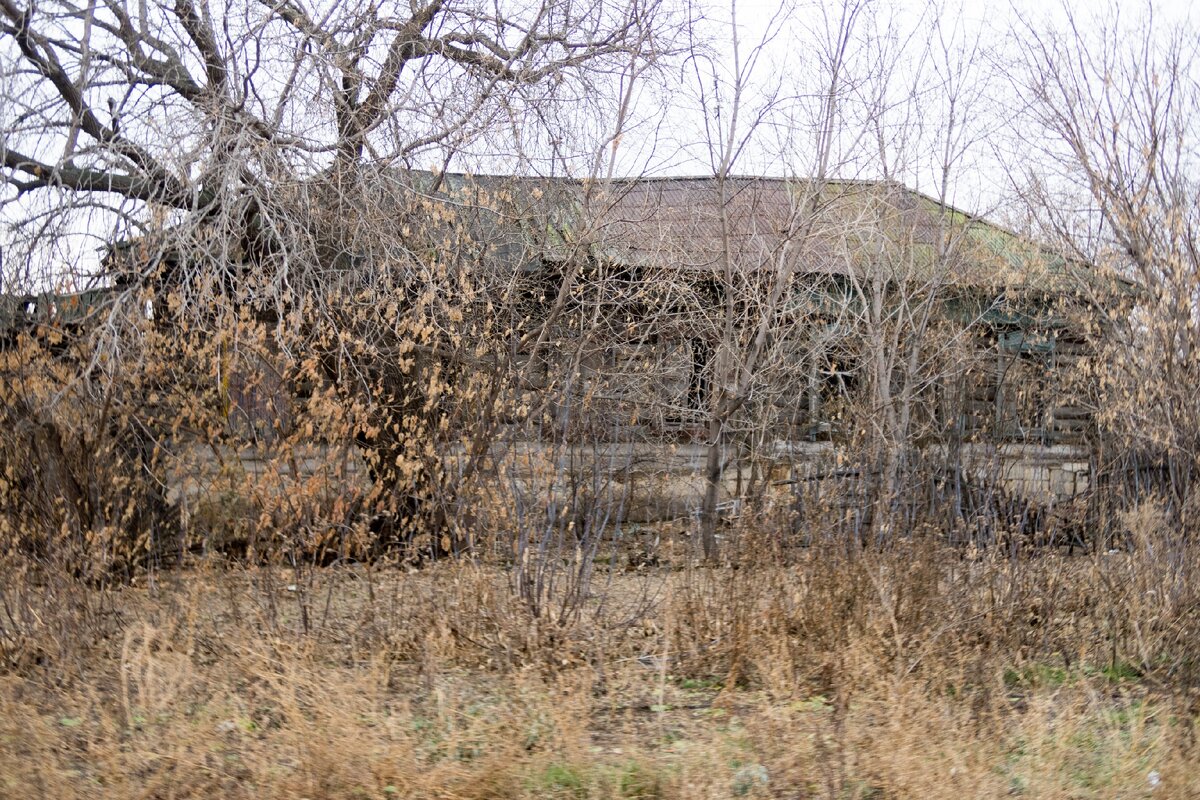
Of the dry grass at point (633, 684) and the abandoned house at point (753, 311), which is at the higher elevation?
the abandoned house at point (753, 311)

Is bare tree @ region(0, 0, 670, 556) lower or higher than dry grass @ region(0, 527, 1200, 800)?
higher

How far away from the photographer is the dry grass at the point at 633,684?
13.4 ft

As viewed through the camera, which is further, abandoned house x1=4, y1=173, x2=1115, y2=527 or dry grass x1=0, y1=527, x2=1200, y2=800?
abandoned house x1=4, y1=173, x2=1115, y2=527

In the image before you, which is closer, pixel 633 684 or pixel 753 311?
pixel 633 684

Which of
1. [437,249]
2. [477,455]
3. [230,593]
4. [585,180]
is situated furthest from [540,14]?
[230,593]

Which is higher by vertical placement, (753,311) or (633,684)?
(753,311)

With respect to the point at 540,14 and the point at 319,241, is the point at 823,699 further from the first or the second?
the point at 540,14

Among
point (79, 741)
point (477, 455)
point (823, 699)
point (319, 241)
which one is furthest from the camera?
point (319, 241)

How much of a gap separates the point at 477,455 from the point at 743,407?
166 inches

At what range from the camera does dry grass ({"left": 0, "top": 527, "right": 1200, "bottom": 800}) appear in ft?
13.4

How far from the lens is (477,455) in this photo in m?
7.42

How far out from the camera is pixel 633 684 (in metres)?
5.56

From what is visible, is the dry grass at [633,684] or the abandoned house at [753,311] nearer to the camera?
the dry grass at [633,684]

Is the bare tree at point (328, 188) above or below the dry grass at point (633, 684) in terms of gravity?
above
